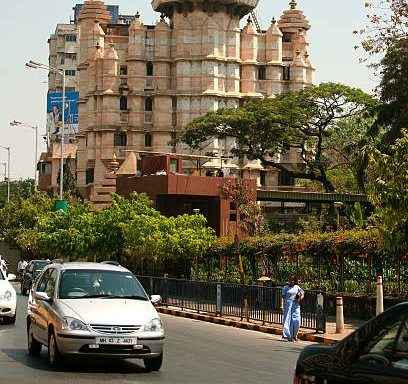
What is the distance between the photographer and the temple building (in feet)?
361

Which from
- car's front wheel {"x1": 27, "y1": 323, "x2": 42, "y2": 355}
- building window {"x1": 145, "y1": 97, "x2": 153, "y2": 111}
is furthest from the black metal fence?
building window {"x1": 145, "y1": 97, "x2": 153, "y2": 111}

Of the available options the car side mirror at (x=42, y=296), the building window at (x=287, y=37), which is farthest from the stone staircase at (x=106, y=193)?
the car side mirror at (x=42, y=296)

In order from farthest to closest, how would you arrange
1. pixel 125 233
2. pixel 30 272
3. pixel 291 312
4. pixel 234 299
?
1. pixel 125 233
2. pixel 30 272
3. pixel 234 299
4. pixel 291 312

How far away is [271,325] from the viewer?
1109 inches

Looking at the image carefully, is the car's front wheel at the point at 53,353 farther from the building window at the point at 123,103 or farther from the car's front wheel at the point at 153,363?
the building window at the point at 123,103

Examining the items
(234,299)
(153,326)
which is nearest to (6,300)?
(153,326)

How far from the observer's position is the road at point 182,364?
1441 centimetres

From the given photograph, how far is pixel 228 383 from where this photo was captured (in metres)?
14.3

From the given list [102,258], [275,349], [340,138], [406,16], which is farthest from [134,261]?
[340,138]

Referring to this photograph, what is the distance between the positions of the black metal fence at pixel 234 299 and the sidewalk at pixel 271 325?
0.71ft

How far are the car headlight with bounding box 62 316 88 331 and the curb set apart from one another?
9.51 m

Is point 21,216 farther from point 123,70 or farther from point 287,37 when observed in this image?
point 287,37

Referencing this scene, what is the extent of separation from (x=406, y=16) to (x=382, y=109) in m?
11.3

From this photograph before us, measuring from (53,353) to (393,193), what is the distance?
35.5 ft
